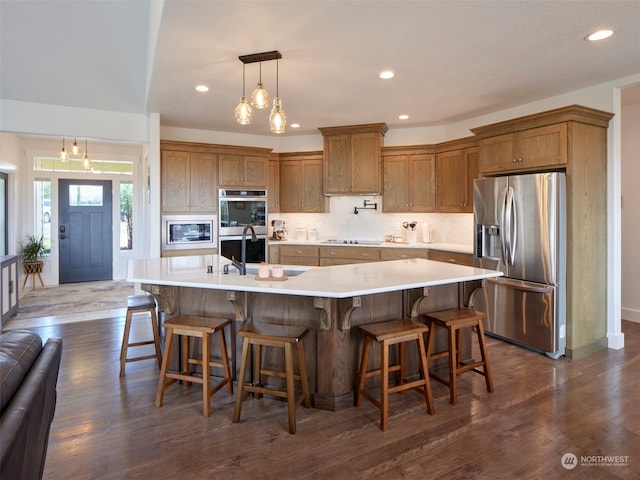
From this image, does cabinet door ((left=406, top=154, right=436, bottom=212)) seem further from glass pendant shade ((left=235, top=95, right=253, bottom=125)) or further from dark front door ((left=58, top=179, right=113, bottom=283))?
dark front door ((left=58, top=179, right=113, bottom=283))

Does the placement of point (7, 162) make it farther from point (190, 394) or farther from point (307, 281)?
point (307, 281)

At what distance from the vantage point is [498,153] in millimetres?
4117

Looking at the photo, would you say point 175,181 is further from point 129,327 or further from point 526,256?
point 526,256

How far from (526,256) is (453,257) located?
3.64 feet

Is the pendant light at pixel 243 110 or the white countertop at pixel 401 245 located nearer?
the pendant light at pixel 243 110

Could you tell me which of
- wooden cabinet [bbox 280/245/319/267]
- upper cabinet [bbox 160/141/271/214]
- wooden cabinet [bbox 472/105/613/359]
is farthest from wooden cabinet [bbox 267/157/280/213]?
wooden cabinet [bbox 472/105/613/359]

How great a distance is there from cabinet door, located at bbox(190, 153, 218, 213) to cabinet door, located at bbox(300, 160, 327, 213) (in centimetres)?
135

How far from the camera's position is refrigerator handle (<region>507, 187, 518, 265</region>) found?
377 cm

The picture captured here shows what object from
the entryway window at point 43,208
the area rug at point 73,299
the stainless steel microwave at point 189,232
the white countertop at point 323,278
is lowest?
the area rug at point 73,299

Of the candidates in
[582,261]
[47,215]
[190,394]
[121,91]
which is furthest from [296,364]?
[47,215]

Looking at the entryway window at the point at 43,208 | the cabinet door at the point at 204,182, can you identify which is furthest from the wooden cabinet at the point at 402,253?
the entryway window at the point at 43,208

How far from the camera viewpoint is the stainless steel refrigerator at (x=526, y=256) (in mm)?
3545

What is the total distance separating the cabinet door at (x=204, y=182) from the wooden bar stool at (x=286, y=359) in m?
3.17

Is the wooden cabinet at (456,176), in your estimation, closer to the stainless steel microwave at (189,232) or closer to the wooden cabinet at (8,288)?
the stainless steel microwave at (189,232)
